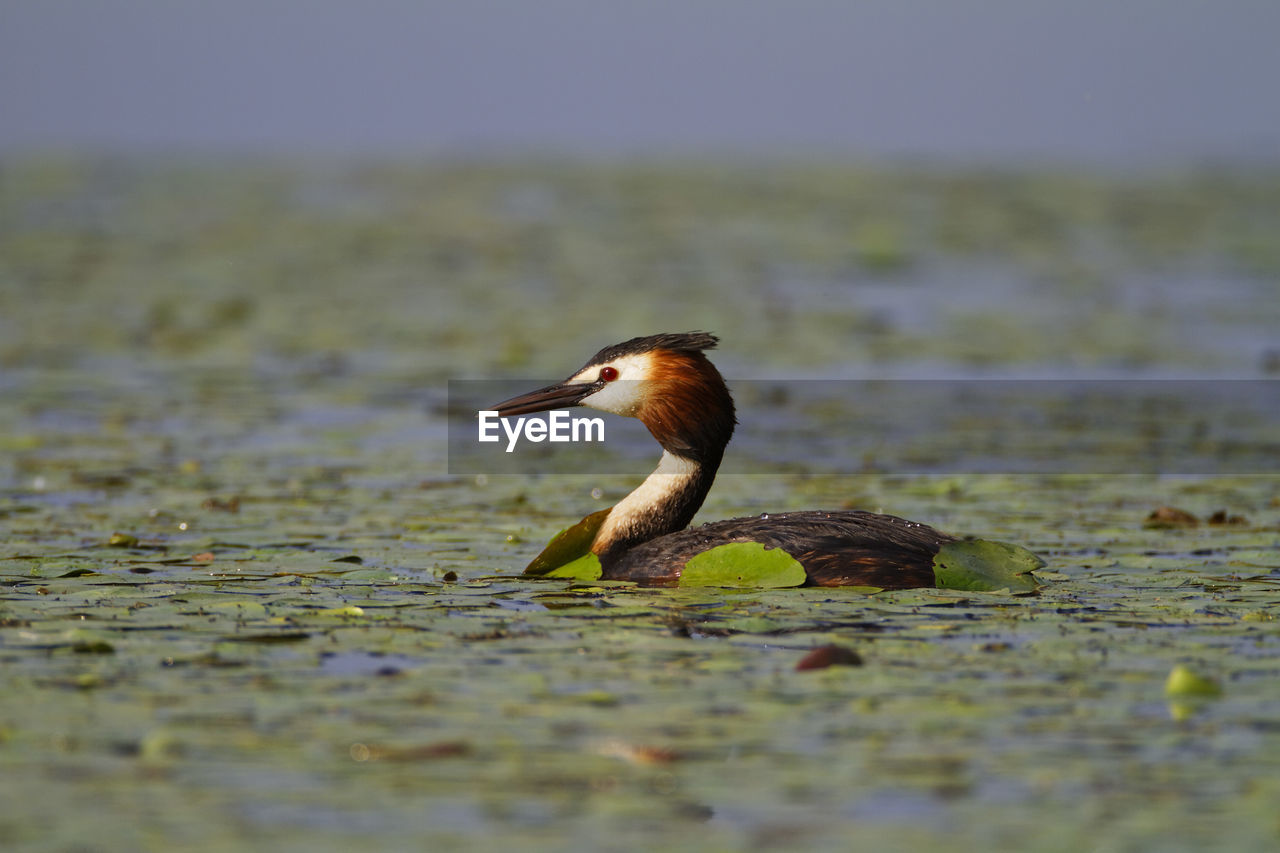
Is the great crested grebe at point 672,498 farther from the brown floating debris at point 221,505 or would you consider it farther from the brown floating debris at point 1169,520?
the brown floating debris at point 221,505

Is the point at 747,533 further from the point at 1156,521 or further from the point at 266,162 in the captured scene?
the point at 266,162

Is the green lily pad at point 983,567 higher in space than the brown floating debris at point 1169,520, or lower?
lower

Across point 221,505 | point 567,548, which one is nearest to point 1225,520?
point 567,548

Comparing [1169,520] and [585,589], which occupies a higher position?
[1169,520]

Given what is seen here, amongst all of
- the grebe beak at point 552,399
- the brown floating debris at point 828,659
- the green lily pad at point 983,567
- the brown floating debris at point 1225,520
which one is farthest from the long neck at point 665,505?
the brown floating debris at point 1225,520

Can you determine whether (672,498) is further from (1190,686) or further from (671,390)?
(1190,686)

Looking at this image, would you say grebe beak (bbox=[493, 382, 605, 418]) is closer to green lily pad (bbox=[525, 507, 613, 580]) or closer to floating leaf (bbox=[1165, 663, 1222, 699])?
green lily pad (bbox=[525, 507, 613, 580])

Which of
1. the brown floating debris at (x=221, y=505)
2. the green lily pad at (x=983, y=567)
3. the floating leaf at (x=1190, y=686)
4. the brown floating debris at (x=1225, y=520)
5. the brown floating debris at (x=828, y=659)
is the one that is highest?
the brown floating debris at (x=221, y=505)

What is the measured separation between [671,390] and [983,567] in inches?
67.7

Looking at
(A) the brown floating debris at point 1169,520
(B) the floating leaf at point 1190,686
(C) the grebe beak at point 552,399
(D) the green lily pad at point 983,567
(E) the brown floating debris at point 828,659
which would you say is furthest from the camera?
(A) the brown floating debris at point 1169,520

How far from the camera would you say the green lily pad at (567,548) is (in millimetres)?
8703

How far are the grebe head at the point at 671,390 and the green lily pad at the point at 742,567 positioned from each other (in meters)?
0.73

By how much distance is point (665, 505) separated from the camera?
354 inches

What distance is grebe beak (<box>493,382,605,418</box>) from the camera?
29.7ft
